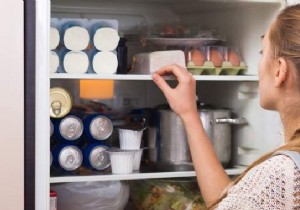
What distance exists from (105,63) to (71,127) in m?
0.21

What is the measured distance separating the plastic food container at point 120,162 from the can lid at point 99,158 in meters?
0.04

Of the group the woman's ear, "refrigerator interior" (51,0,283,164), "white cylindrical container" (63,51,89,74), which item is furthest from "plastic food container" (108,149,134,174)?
the woman's ear

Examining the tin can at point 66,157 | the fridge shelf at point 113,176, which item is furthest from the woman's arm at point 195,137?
the tin can at point 66,157

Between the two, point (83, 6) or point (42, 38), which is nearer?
point (42, 38)

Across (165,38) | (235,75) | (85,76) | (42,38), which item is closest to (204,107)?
(235,75)

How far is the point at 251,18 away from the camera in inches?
69.6

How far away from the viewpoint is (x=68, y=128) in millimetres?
1567

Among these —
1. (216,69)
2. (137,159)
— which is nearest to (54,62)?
(137,159)

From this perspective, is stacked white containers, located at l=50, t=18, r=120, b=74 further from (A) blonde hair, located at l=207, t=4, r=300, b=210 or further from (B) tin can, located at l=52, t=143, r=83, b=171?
(A) blonde hair, located at l=207, t=4, r=300, b=210

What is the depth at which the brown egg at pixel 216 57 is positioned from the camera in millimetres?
1690

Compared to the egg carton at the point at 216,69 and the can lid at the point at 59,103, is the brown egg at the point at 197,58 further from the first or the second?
the can lid at the point at 59,103

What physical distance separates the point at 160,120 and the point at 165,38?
0.85ft

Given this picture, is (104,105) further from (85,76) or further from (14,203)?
(14,203)

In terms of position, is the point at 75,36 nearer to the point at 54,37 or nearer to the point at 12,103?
the point at 54,37
